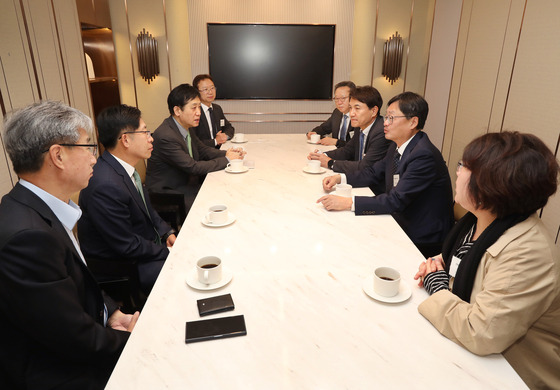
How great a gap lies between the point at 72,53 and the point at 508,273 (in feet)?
13.2

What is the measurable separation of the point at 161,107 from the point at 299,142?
2.64 meters

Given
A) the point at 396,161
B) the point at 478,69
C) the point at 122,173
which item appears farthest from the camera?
the point at 478,69

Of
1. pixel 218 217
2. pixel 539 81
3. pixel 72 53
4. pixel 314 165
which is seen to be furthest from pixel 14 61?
pixel 539 81

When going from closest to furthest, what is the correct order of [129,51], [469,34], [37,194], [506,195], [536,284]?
[536,284] → [506,195] → [37,194] → [469,34] → [129,51]

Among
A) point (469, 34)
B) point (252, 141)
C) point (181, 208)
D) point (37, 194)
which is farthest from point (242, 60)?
point (37, 194)

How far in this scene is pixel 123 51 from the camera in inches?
209

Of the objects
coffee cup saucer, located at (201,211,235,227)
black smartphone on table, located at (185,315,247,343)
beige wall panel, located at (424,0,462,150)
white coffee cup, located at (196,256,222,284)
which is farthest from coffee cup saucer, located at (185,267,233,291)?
beige wall panel, located at (424,0,462,150)

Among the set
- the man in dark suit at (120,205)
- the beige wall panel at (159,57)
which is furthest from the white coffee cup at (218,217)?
the beige wall panel at (159,57)

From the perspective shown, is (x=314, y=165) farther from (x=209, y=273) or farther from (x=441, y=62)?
(x=441, y=62)

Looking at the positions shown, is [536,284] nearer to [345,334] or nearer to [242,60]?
[345,334]

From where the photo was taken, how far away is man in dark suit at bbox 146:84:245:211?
114 inches

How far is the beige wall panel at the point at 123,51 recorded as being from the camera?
5.09 meters

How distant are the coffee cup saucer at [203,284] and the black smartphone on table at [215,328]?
0.53ft

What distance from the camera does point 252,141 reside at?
12.9 feet
